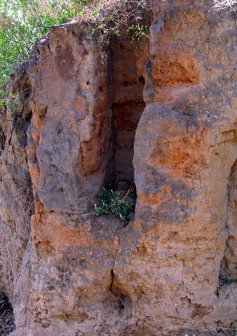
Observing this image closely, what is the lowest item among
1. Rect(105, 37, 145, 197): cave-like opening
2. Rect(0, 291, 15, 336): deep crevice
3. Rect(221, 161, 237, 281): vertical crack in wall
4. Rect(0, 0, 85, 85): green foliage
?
Rect(0, 291, 15, 336): deep crevice

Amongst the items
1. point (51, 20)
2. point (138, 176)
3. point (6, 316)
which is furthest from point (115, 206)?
point (6, 316)

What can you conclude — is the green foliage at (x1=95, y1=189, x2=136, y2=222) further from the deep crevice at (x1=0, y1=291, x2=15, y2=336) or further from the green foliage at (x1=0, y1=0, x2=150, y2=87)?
the deep crevice at (x1=0, y1=291, x2=15, y2=336)

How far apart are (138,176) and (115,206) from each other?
43 cm

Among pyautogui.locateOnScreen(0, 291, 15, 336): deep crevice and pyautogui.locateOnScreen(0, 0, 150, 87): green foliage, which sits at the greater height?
pyautogui.locateOnScreen(0, 0, 150, 87): green foliage

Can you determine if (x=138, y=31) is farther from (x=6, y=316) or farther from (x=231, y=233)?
(x=6, y=316)

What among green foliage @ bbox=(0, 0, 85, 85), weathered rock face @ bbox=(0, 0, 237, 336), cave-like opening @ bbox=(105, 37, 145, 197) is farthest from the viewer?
green foliage @ bbox=(0, 0, 85, 85)

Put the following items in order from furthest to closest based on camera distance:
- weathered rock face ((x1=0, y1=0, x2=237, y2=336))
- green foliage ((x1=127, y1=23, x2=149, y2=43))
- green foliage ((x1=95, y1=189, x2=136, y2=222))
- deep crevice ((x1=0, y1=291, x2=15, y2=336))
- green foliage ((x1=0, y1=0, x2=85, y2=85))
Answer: deep crevice ((x1=0, y1=291, x2=15, y2=336)) → green foliage ((x1=0, y1=0, x2=85, y2=85)) → green foliage ((x1=95, y1=189, x2=136, y2=222)) → green foliage ((x1=127, y1=23, x2=149, y2=43)) → weathered rock face ((x1=0, y1=0, x2=237, y2=336))

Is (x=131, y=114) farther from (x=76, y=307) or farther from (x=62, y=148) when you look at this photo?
(x=76, y=307)

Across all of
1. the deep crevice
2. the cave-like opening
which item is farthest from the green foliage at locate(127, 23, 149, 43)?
the deep crevice

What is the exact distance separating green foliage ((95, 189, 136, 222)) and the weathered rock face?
7 centimetres

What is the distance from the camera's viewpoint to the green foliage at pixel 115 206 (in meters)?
4.26

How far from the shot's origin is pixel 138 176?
4012mm

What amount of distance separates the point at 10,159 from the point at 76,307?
1938mm

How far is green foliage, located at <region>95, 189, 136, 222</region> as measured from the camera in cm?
426
